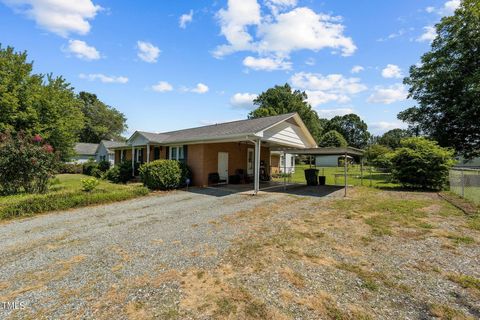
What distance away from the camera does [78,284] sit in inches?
130

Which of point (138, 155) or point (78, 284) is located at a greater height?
point (138, 155)

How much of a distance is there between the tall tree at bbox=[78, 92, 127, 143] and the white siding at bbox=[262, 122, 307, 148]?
43693 millimetres

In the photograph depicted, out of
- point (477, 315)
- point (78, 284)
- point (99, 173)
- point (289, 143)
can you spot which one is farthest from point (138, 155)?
point (477, 315)

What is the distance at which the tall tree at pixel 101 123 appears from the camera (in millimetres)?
46312

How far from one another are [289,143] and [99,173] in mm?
17721

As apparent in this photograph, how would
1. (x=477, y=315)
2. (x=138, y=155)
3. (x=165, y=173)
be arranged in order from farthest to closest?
1. (x=138, y=155)
2. (x=165, y=173)
3. (x=477, y=315)

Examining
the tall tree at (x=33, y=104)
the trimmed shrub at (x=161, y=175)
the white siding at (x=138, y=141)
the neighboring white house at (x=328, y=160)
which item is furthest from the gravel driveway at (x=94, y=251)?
the neighboring white house at (x=328, y=160)

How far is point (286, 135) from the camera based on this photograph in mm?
13945

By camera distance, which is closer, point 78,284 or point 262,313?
point 262,313

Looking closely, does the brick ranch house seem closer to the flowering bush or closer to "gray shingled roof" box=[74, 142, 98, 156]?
the flowering bush

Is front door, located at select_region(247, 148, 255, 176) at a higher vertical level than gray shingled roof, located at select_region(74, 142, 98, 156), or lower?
lower

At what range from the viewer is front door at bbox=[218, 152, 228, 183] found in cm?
1438

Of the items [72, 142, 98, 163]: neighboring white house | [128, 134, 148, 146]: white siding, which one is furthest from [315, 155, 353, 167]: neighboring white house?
[72, 142, 98, 163]: neighboring white house

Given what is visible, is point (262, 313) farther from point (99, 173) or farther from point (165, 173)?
point (99, 173)
